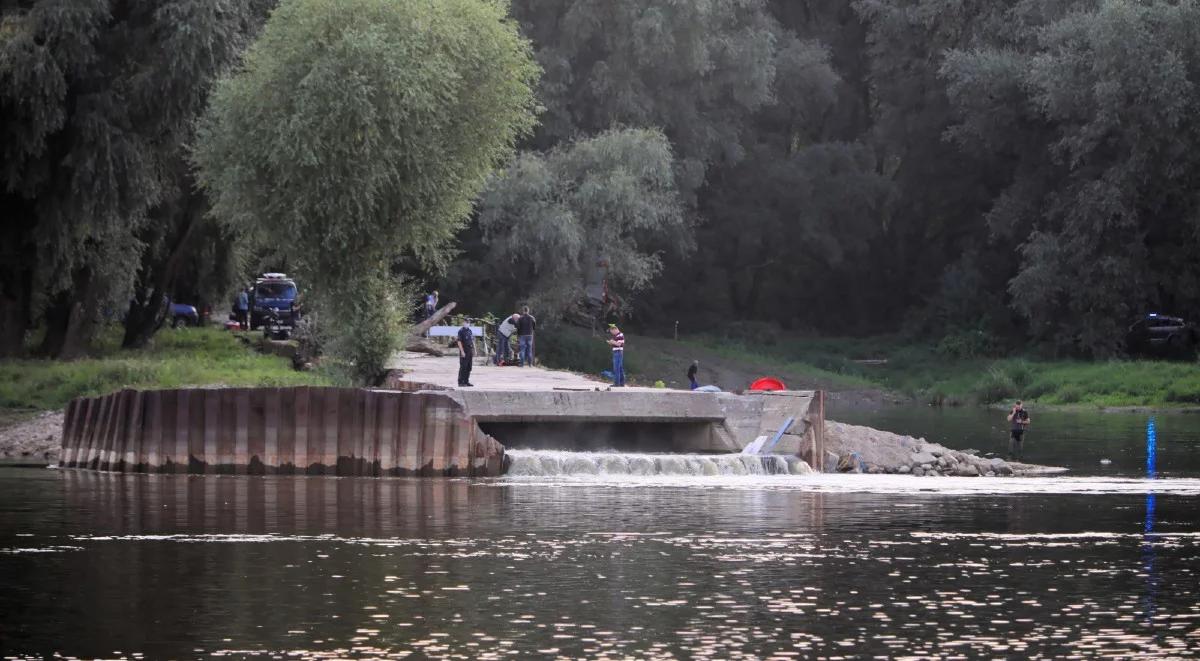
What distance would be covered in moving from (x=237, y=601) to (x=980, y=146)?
233 feet

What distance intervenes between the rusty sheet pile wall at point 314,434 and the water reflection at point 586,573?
121 inches

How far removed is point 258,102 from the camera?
51281 millimetres

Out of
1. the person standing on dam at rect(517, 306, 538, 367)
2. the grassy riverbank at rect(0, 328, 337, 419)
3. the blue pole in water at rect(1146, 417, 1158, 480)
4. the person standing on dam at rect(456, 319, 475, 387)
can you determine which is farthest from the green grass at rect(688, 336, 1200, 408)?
the person standing on dam at rect(456, 319, 475, 387)

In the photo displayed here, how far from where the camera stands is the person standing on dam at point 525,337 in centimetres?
5625

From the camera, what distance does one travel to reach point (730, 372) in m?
83.1

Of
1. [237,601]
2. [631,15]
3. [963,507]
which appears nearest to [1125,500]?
[963,507]

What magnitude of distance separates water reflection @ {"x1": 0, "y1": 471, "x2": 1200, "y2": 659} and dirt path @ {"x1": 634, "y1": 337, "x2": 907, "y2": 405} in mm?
45264

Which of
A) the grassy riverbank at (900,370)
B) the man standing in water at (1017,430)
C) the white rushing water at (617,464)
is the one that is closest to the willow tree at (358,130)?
the white rushing water at (617,464)

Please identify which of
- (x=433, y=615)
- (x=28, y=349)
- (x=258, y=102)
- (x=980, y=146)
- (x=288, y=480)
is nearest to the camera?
(x=433, y=615)

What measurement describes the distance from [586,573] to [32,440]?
80.8ft

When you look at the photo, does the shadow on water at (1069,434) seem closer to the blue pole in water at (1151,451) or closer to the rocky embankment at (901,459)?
the blue pole in water at (1151,451)

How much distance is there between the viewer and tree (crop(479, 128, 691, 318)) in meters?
77.1

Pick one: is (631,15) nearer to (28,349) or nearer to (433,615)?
(28,349)

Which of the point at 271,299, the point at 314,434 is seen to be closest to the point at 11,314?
the point at 314,434
